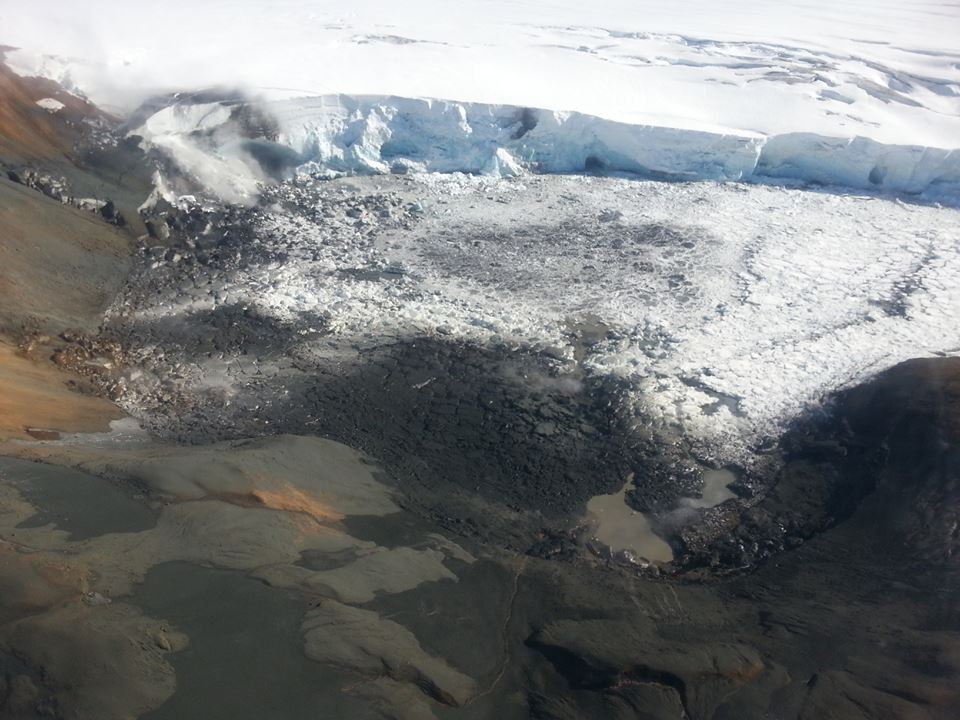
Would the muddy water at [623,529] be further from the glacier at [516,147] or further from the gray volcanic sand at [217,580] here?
the glacier at [516,147]

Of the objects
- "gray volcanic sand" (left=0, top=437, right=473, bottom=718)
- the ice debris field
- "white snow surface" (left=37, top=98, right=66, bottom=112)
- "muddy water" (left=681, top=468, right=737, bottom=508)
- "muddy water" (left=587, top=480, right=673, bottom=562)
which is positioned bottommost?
"muddy water" (left=587, top=480, right=673, bottom=562)

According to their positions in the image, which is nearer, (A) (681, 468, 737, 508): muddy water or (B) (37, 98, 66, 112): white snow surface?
(A) (681, 468, 737, 508): muddy water

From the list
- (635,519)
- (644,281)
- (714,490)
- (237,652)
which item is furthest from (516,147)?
(237,652)

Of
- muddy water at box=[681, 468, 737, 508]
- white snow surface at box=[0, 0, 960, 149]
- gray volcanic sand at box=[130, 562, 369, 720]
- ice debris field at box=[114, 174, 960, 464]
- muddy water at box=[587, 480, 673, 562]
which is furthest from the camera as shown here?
white snow surface at box=[0, 0, 960, 149]

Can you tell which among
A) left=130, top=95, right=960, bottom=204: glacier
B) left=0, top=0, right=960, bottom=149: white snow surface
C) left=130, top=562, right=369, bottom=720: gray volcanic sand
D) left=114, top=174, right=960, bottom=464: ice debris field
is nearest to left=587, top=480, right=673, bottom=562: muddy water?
left=114, top=174, right=960, bottom=464: ice debris field

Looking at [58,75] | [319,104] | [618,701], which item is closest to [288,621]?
[618,701]

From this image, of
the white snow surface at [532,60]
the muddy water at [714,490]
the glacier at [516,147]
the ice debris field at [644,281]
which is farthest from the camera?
the white snow surface at [532,60]

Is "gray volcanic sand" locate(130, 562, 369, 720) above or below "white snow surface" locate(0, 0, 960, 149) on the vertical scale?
below

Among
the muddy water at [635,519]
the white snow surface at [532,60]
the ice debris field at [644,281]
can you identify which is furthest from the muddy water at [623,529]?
the white snow surface at [532,60]

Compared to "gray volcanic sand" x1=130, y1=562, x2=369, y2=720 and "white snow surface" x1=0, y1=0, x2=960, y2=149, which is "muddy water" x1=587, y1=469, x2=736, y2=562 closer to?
"gray volcanic sand" x1=130, y1=562, x2=369, y2=720
